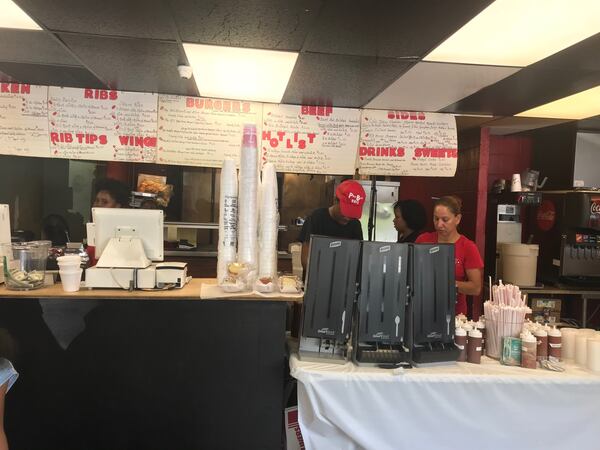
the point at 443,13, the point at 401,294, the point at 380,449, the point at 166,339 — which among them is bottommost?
the point at 380,449

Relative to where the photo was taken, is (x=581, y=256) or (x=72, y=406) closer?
(x=72, y=406)

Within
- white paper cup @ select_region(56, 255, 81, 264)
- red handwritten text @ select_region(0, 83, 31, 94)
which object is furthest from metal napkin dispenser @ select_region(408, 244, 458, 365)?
red handwritten text @ select_region(0, 83, 31, 94)

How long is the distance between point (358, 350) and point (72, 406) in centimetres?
152

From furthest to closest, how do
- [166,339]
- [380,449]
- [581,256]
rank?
[581,256]
[166,339]
[380,449]

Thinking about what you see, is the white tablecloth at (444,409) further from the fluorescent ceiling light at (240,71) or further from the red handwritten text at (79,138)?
the red handwritten text at (79,138)

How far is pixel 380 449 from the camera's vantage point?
1994mm

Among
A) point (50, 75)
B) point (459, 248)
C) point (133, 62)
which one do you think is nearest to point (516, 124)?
point (459, 248)

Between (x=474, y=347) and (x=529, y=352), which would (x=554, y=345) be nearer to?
(x=529, y=352)

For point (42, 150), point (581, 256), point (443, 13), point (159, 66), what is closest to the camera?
point (443, 13)

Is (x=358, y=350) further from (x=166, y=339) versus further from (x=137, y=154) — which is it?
(x=137, y=154)

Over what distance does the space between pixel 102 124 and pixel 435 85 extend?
8.01ft

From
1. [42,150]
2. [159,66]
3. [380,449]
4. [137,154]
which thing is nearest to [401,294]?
[380,449]

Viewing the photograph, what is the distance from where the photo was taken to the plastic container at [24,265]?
2.24 m

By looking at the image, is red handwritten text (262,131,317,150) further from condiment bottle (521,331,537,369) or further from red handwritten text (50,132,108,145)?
condiment bottle (521,331,537,369)
